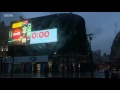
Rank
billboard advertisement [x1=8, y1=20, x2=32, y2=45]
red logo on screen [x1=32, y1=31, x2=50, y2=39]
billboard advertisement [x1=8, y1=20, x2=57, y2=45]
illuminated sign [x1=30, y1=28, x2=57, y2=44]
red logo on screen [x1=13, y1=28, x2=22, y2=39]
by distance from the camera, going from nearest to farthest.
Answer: billboard advertisement [x1=8, y1=20, x2=32, y2=45] < red logo on screen [x1=13, y1=28, x2=22, y2=39] < billboard advertisement [x1=8, y1=20, x2=57, y2=45] < illuminated sign [x1=30, y1=28, x2=57, y2=44] < red logo on screen [x1=32, y1=31, x2=50, y2=39]

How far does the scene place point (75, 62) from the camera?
25156 mm

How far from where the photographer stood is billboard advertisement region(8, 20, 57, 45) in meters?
20.9

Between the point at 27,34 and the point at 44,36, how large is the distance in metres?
1.83

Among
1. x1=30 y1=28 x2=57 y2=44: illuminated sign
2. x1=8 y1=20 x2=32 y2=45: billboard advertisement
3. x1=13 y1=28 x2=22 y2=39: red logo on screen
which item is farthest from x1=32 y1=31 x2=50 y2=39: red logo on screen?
x1=13 y1=28 x2=22 y2=39: red logo on screen

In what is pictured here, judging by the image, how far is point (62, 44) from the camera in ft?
73.9

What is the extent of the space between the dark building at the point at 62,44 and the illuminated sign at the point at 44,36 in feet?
1.54

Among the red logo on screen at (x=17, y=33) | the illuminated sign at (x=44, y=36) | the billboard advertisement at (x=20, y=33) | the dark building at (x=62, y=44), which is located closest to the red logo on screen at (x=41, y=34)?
the illuminated sign at (x=44, y=36)

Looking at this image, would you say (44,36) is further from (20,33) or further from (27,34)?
(20,33)

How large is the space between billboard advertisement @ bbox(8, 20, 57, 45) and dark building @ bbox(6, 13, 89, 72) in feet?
2.07

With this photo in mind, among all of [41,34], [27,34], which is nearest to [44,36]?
[41,34]

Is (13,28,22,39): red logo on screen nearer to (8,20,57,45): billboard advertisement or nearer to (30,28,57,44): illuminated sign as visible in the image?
(8,20,57,45): billboard advertisement

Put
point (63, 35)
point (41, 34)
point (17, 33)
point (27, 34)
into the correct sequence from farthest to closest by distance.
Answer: point (63, 35) < point (41, 34) < point (27, 34) < point (17, 33)
